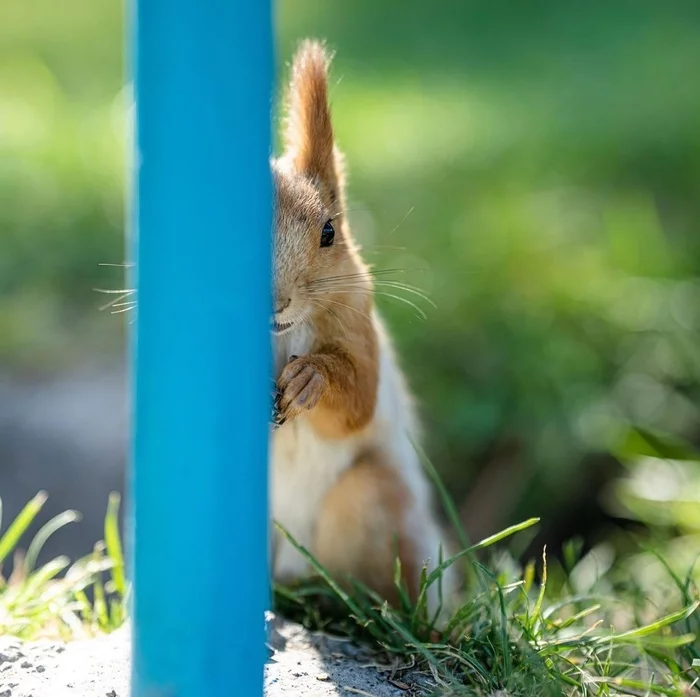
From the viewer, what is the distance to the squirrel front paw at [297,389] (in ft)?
5.42

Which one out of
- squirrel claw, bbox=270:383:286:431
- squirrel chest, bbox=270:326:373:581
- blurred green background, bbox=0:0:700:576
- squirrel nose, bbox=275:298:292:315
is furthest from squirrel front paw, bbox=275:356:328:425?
blurred green background, bbox=0:0:700:576

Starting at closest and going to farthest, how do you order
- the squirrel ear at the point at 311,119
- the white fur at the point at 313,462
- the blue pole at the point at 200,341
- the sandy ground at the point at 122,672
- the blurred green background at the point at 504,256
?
1. the blue pole at the point at 200,341
2. the sandy ground at the point at 122,672
3. the squirrel ear at the point at 311,119
4. the white fur at the point at 313,462
5. the blurred green background at the point at 504,256

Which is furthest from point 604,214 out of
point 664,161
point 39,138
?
point 39,138

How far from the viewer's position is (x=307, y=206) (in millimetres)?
1738

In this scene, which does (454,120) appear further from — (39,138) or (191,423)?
(191,423)

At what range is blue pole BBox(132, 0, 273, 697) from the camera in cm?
113

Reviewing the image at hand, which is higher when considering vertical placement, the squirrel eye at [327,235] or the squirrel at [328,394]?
the squirrel eye at [327,235]

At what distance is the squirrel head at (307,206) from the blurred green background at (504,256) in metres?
0.62

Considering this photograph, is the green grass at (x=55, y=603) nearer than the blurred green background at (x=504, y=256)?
Yes

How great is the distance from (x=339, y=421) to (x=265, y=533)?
0.69m

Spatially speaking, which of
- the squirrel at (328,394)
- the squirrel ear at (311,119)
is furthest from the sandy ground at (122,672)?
the squirrel ear at (311,119)

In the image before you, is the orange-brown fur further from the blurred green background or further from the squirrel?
the blurred green background

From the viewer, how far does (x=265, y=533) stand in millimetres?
1229

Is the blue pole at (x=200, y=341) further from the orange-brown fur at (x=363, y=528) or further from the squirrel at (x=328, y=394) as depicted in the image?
the orange-brown fur at (x=363, y=528)
